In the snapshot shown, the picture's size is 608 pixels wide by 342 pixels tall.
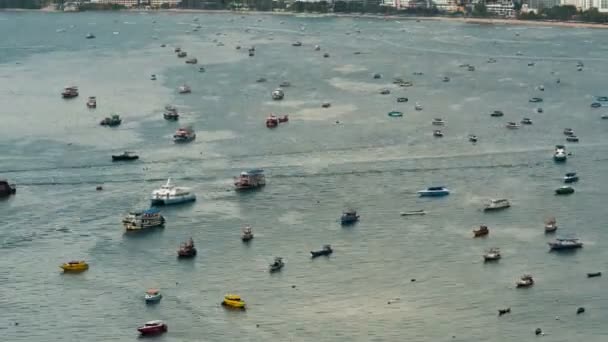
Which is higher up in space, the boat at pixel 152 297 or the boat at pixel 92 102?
the boat at pixel 152 297

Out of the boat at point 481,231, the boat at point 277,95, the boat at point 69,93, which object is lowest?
the boat at point 69,93

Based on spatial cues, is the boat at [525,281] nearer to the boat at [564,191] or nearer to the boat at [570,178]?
the boat at [564,191]

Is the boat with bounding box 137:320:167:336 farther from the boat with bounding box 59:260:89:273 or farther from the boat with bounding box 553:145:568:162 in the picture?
the boat with bounding box 553:145:568:162

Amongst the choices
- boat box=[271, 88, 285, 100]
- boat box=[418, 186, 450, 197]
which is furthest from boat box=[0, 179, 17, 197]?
boat box=[271, 88, 285, 100]

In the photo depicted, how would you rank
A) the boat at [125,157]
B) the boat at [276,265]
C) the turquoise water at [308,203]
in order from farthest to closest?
the boat at [125,157], the boat at [276,265], the turquoise water at [308,203]

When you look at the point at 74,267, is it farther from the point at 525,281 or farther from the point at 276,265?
the point at 525,281

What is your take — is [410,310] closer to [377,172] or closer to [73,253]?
[73,253]

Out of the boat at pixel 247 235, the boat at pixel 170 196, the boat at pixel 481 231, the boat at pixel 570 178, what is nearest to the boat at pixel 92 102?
the boat at pixel 170 196
